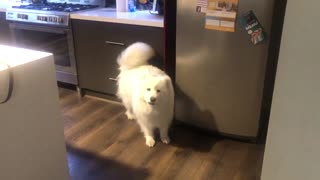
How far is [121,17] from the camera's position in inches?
97.3

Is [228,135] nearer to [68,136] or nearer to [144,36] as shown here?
[144,36]

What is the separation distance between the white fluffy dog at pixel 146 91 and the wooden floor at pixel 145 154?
0.15 metres

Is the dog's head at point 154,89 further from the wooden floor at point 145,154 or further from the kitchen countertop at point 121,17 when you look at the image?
the kitchen countertop at point 121,17

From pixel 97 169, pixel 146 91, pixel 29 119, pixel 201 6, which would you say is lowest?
pixel 97 169

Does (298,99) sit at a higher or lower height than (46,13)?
lower

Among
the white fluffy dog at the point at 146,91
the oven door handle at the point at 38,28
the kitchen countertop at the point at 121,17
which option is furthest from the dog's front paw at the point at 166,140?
the oven door handle at the point at 38,28

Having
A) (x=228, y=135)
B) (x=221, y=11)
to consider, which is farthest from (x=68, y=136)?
(x=221, y=11)

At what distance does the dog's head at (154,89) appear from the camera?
6.50 feet

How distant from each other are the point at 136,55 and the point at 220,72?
0.67m

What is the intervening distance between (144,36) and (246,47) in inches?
34.1

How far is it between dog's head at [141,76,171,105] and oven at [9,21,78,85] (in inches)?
45.7

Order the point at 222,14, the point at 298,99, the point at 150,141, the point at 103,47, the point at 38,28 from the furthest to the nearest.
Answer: the point at 38,28 < the point at 103,47 < the point at 150,141 < the point at 222,14 < the point at 298,99

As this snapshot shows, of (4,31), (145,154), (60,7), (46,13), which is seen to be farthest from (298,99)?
(4,31)

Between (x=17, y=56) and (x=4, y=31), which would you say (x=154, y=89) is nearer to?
(x=17, y=56)
